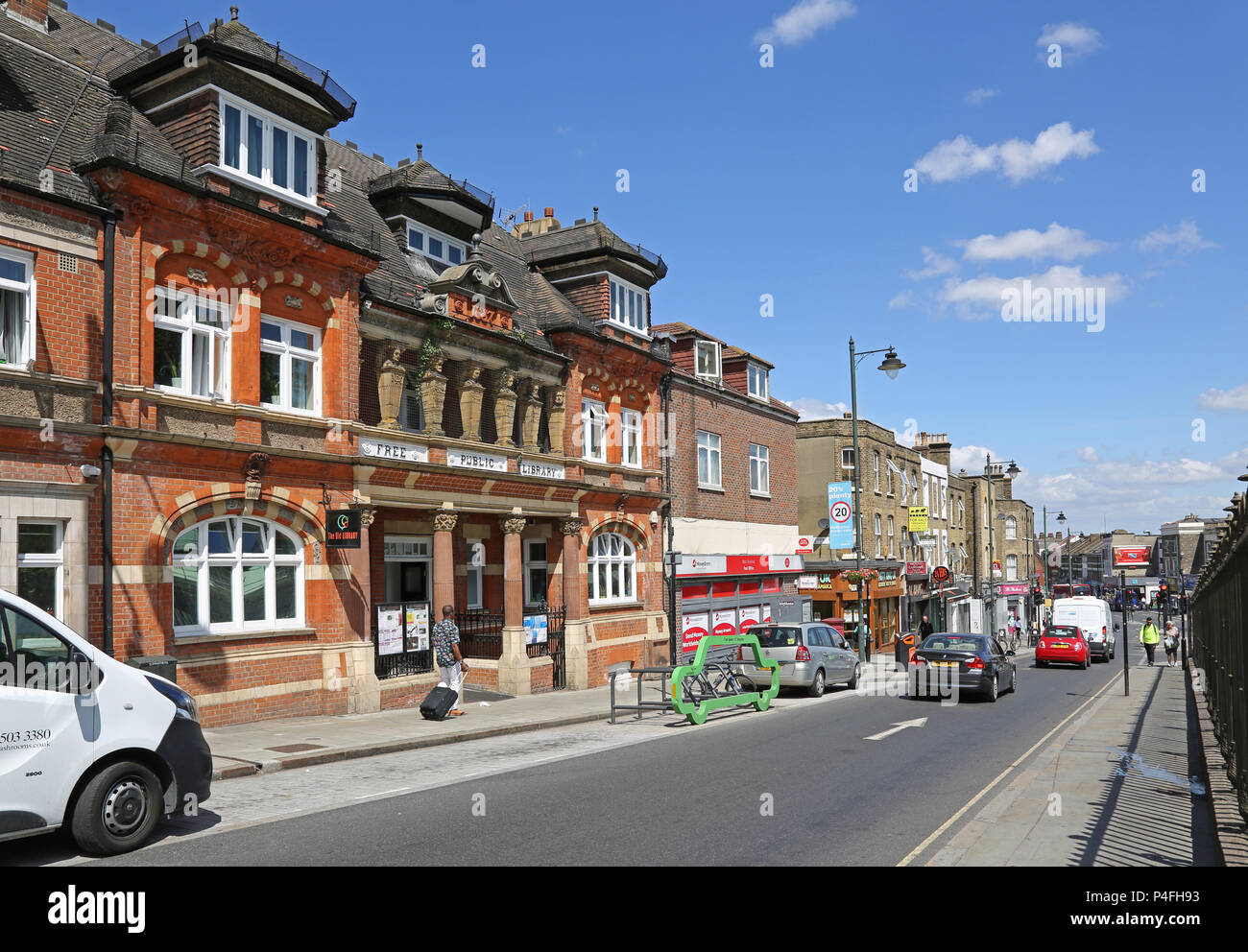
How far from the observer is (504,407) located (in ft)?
71.8

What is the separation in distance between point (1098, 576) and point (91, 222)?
159802 millimetres

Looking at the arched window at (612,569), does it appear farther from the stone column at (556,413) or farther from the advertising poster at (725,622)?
the advertising poster at (725,622)

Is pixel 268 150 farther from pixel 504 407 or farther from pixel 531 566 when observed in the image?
pixel 531 566

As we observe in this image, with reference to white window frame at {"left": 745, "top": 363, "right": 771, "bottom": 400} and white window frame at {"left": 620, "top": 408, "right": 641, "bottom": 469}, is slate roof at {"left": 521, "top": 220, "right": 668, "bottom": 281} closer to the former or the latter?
white window frame at {"left": 620, "top": 408, "right": 641, "bottom": 469}

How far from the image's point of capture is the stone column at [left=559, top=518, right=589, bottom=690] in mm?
23375

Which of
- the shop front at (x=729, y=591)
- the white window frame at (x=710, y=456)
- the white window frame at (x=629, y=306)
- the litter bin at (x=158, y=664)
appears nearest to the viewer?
the litter bin at (x=158, y=664)

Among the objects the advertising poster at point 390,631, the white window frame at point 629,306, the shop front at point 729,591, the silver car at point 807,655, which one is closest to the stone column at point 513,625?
the advertising poster at point 390,631

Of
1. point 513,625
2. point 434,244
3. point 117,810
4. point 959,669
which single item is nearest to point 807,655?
point 959,669

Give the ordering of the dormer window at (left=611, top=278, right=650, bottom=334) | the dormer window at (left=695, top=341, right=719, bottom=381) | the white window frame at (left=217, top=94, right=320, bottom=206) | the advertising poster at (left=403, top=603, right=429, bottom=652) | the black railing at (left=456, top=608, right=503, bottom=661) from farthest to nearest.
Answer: the dormer window at (left=695, top=341, right=719, bottom=381) < the dormer window at (left=611, top=278, right=650, bottom=334) < the black railing at (left=456, top=608, right=503, bottom=661) < the advertising poster at (left=403, top=603, right=429, bottom=652) < the white window frame at (left=217, top=94, right=320, bottom=206)

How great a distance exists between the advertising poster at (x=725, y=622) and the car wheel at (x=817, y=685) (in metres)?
8.01

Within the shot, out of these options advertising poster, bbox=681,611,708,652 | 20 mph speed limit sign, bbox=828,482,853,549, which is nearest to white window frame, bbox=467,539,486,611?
advertising poster, bbox=681,611,708,652

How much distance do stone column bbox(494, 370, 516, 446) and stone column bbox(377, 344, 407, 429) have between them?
3221mm

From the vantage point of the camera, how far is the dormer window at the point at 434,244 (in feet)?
70.5
